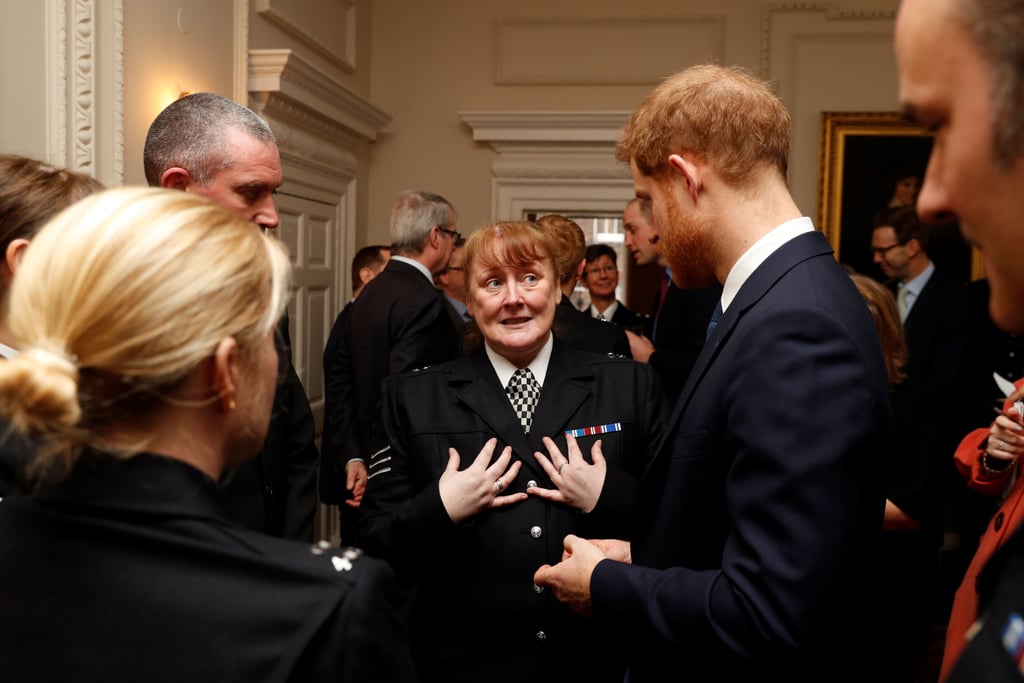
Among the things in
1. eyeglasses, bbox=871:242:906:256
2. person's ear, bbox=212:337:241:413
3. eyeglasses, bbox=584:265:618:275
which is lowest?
person's ear, bbox=212:337:241:413

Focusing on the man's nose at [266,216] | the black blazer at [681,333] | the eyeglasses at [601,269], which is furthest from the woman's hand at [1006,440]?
the eyeglasses at [601,269]

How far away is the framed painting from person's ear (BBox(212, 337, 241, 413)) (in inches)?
237

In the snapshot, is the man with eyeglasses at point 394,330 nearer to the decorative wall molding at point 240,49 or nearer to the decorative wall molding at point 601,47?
the decorative wall molding at point 240,49

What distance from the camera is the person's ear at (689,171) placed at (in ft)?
5.26

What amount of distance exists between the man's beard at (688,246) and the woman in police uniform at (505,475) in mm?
689

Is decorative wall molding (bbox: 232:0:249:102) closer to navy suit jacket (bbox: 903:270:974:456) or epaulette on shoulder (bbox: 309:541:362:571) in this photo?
navy suit jacket (bbox: 903:270:974:456)

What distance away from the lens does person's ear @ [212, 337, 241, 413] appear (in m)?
0.97

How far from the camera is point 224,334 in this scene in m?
0.97

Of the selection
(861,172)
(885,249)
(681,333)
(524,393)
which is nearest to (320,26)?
(681,333)

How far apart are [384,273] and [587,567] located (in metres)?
2.71

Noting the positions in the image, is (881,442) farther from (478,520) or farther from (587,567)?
(478,520)

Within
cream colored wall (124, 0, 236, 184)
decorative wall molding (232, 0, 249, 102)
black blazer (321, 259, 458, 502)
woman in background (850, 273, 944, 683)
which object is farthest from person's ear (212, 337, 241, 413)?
decorative wall molding (232, 0, 249, 102)

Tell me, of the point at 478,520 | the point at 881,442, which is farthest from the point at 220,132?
the point at 881,442

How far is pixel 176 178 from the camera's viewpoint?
2062 mm
